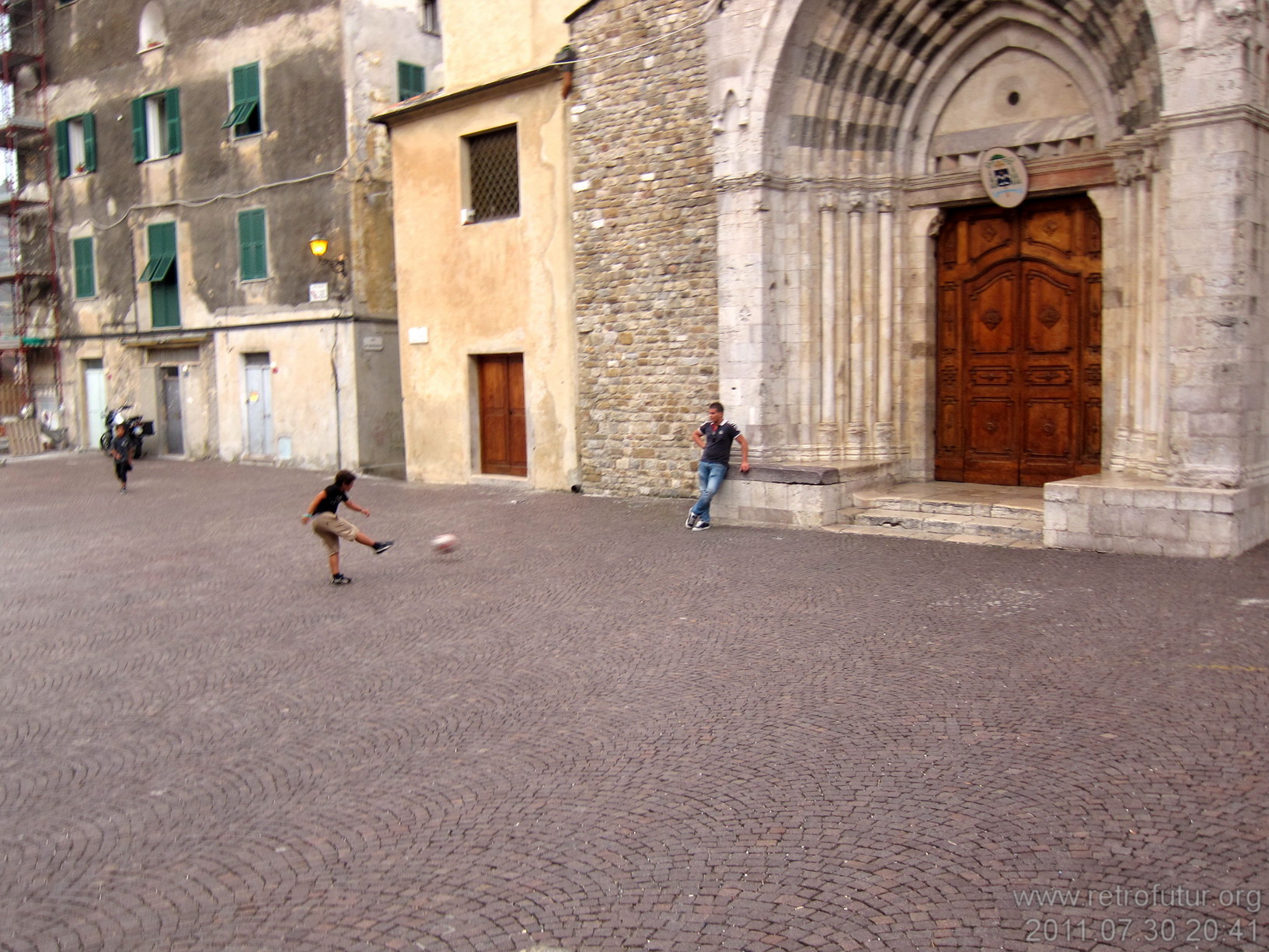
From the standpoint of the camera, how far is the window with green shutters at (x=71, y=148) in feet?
88.7

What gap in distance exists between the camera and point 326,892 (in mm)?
4141

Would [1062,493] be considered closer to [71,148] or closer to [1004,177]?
[1004,177]

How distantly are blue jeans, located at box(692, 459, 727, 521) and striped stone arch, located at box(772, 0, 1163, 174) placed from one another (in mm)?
3624

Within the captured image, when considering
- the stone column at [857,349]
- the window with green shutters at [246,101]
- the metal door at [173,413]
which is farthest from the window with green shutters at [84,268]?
the stone column at [857,349]

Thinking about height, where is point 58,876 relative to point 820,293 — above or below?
below

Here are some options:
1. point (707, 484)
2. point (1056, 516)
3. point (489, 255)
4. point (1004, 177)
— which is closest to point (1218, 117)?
point (1004, 177)

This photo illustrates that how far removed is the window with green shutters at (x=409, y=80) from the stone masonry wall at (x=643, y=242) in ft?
22.7

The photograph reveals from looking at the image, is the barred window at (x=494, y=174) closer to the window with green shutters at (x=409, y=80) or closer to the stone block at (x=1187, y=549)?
the window with green shutters at (x=409, y=80)

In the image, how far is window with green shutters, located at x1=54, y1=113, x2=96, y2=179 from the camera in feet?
88.7

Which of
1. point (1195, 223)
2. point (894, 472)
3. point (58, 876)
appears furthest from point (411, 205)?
point (58, 876)

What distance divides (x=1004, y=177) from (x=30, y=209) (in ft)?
84.8

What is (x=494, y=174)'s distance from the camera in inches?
684

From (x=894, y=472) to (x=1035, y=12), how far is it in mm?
5181

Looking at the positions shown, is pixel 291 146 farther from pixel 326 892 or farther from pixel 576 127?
pixel 326 892
